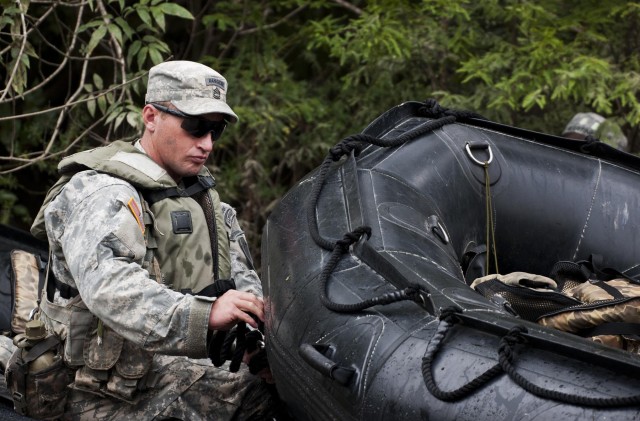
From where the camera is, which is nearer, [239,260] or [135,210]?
[135,210]

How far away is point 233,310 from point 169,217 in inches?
16.2

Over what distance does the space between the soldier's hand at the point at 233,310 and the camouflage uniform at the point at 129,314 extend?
3 cm

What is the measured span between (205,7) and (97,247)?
3.56 meters

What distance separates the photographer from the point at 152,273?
300 cm

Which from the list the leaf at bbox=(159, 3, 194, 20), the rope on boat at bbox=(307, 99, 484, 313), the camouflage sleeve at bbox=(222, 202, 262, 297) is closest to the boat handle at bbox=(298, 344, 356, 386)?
the rope on boat at bbox=(307, 99, 484, 313)

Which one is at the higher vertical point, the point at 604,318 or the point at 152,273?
the point at 604,318

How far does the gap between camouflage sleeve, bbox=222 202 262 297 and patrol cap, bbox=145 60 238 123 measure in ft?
1.37

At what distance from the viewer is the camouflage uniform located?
108 inches

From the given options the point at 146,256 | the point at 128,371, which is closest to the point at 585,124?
the point at 146,256

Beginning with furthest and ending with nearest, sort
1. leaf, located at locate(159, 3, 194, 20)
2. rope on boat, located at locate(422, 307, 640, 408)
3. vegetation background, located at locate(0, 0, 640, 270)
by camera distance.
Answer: vegetation background, located at locate(0, 0, 640, 270)
leaf, located at locate(159, 3, 194, 20)
rope on boat, located at locate(422, 307, 640, 408)

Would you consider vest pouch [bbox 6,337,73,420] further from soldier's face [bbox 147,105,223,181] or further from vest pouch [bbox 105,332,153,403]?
soldier's face [bbox 147,105,223,181]

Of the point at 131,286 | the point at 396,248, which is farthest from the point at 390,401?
the point at 131,286

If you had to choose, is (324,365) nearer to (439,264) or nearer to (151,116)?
(439,264)

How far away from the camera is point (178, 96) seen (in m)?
3.07
